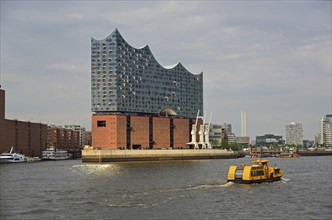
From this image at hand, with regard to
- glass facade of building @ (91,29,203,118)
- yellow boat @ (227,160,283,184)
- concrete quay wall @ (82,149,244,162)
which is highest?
glass facade of building @ (91,29,203,118)

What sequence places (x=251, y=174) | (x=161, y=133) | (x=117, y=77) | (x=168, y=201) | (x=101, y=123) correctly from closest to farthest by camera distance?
(x=168, y=201) < (x=251, y=174) < (x=101, y=123) < (x=117, y=77) < (x=161, y=133)

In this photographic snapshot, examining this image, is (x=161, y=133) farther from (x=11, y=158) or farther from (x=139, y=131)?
(x=11, y=158)

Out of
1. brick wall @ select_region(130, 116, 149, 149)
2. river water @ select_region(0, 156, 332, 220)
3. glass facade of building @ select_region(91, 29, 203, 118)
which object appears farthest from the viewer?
brick wall @ select_region(130, 116, 149, 149)

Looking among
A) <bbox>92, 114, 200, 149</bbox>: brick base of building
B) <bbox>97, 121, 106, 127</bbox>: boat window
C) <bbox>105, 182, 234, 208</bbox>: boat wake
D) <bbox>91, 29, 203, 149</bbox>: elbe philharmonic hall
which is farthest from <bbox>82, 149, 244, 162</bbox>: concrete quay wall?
<bbox>105, 182, 234, 208</bbox>: boat wake

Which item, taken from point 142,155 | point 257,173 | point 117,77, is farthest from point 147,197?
point 117,77

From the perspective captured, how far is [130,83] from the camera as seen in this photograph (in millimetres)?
186000

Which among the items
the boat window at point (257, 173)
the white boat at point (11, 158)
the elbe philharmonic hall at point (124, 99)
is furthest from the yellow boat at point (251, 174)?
the white boat at point (11, 158)

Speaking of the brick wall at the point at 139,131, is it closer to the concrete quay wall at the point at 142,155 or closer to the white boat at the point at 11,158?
Result: the concrete quay wall at the point at 142,155

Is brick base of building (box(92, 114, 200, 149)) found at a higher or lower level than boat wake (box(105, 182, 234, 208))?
higher

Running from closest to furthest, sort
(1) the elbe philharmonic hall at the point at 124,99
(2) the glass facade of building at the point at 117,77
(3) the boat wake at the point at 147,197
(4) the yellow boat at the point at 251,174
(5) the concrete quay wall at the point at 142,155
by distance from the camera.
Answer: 1. (3) the boat wake at the point at 147,197
2. (4) the yellow boat at the point at 251,174
3. (5) the concrete quay wall at the point at 142,155
4. (1) the elbe philharmonic hall at the point at 124,99
5. (2) the glass facade of building at the point at 117,77

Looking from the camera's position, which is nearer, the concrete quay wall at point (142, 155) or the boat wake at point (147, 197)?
the boat wake at point (147, 197)

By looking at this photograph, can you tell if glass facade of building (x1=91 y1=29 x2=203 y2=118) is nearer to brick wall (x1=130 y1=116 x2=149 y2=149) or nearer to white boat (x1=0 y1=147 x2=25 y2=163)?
brick wall (x1=130 y1=116 x2=149 y2=149)

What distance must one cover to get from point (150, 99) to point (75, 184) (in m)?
122

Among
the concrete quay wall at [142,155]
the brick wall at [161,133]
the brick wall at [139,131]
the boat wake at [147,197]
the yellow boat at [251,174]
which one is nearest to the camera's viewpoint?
the boat wake at [147,197]
